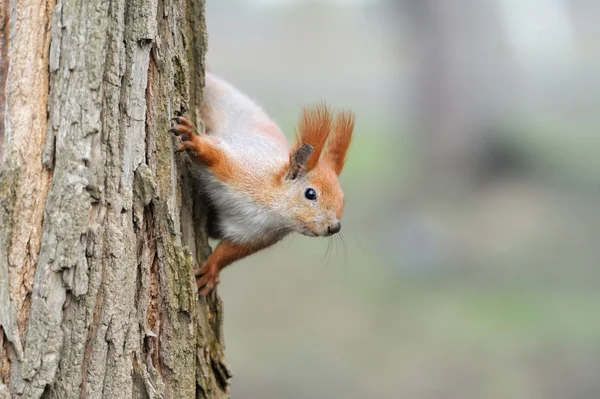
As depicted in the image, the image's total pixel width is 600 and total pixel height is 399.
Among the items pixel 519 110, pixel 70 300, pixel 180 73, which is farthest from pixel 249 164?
pixel 519 110

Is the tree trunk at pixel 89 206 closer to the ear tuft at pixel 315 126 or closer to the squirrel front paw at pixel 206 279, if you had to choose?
the squirrel front paw at pixel 206 279

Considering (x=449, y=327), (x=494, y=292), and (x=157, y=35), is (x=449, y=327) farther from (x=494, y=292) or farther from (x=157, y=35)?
(x=157, y=35)

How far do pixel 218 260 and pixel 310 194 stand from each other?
47cm

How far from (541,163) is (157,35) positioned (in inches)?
254

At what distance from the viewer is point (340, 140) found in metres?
3.02

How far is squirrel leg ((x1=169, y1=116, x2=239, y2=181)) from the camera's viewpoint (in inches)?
91.7

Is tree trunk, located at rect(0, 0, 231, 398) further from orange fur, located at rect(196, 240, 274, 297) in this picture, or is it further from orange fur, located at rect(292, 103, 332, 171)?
orange fur, located at rect(292, 103, 332, 171)

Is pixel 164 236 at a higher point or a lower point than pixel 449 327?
higher

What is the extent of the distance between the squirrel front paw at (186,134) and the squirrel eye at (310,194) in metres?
0.55

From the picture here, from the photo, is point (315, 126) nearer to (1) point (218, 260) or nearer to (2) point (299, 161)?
(2) point (299, 161)

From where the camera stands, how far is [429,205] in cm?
843

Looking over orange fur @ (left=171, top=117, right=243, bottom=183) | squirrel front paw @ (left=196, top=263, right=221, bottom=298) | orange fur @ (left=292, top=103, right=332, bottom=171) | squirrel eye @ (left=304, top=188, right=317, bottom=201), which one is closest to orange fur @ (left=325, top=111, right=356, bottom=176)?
orange fur @ (left=292, top=103, right=332, bottom=171)

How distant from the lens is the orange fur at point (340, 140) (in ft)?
9.63

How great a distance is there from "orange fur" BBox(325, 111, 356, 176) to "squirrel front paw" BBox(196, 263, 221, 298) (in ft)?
2.49
